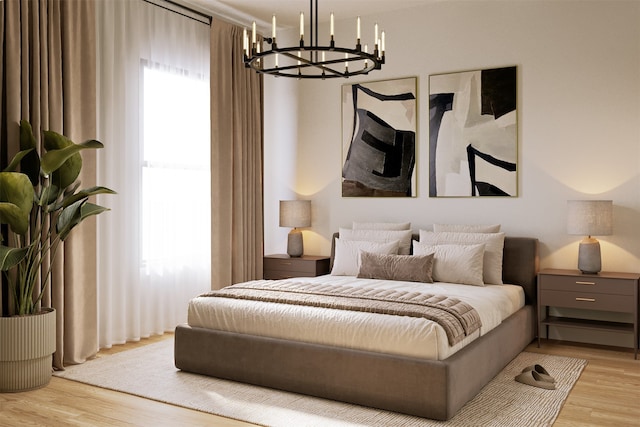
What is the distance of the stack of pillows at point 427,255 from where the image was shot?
4734 millimetres

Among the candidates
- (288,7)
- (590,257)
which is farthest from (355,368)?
(288,7)

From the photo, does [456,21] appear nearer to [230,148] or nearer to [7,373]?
Answer: [230,148]

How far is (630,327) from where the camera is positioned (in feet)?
14.8

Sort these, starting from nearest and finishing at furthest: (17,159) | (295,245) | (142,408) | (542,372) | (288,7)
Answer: (142,408) < (17,159) < (542,372) < (288,7) < (295,245)

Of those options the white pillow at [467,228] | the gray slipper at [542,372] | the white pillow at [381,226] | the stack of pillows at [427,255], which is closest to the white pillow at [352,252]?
the stack of pillows at [427,255]

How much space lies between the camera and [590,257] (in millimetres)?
4578

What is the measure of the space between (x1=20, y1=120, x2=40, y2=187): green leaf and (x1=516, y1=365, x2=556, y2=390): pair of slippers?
10.7 ft

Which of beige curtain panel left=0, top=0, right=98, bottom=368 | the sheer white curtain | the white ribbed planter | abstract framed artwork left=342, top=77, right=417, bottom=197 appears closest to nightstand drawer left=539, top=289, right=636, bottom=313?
abstract framed artwork left=342, top=77, right=417, bottom=197

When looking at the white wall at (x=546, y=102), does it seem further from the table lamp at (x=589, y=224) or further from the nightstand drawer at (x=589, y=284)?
the nightstand drawer at (x=589, y=284)

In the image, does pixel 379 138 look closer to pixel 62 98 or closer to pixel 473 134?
pixel 473 134

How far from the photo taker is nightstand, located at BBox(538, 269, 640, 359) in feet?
14.3

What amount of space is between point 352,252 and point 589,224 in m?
1.90

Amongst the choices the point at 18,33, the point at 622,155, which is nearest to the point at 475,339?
the point at 622,155

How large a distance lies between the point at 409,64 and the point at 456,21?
1.81 ft
